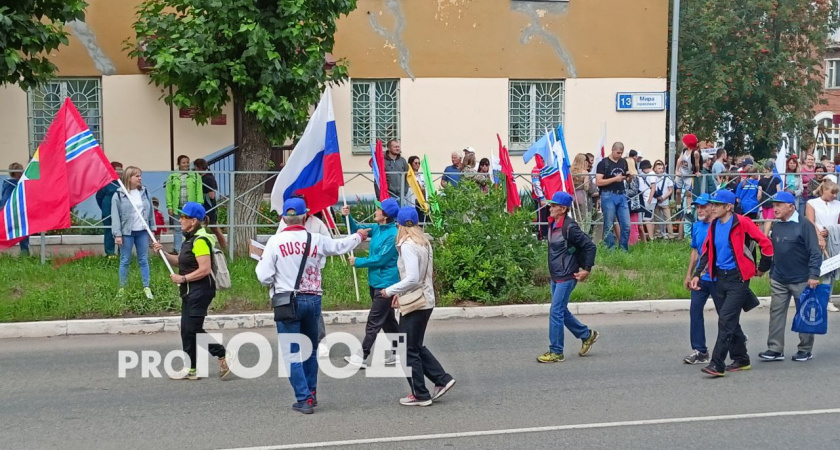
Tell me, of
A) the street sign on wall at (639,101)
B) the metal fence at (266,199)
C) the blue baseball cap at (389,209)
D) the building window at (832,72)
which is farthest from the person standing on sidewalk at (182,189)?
the building window at (832,72)

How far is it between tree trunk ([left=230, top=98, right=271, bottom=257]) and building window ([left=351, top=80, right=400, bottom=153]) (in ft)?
15.6

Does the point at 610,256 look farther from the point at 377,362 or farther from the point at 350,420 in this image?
the point at 350,420

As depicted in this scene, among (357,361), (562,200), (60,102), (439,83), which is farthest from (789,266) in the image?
(60,102)

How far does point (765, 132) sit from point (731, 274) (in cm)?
2374

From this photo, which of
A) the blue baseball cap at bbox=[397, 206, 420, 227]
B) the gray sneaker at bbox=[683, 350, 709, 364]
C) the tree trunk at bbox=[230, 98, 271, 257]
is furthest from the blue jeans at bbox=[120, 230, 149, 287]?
the gray sneaker at bbox=[683, 350, 709, 364]

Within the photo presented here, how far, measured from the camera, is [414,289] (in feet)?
26.2

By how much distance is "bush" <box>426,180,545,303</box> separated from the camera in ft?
42.8

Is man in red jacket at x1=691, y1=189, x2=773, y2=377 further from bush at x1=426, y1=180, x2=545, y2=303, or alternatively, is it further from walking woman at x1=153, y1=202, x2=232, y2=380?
walking woman at x1=153, y1=202, x2=232, y2=380

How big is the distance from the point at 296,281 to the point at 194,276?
1394 millimetres

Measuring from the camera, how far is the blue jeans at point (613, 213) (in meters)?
15.9

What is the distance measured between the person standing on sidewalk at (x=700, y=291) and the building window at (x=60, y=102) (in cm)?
1286

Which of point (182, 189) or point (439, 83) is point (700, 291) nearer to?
point (182, 189)

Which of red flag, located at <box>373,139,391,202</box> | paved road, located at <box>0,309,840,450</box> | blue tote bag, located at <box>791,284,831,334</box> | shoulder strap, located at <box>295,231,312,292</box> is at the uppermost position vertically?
red flag, located at <box>373,139,391,202</box>

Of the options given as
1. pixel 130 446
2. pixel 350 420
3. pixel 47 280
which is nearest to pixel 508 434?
pixel 350 420
